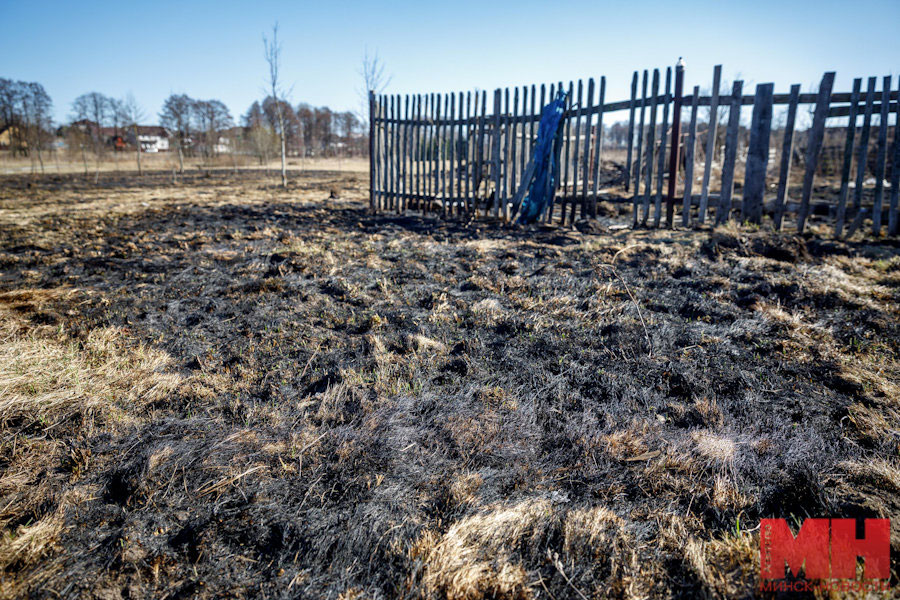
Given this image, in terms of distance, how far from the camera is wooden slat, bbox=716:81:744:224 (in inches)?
263

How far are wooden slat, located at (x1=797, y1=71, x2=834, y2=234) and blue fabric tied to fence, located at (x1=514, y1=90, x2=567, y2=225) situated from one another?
3454 mm

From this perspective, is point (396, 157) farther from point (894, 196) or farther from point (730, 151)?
point (894, 196)

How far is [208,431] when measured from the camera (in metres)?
2.37

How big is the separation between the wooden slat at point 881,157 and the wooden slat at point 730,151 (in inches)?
62.6

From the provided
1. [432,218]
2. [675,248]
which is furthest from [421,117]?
[675,248]

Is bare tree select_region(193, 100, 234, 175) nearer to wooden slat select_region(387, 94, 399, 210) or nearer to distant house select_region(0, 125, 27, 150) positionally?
distant house select_region(0, 125, 27, 150)

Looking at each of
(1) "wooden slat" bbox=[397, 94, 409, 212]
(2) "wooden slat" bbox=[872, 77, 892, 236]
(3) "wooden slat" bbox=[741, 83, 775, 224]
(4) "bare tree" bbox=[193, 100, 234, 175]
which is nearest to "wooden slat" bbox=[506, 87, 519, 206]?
(1) "wooden slat" bbox=[397, 94, 409, 212]

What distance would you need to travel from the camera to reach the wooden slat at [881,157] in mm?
5912

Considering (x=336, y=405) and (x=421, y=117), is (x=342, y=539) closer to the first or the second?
(x=336, y=405)

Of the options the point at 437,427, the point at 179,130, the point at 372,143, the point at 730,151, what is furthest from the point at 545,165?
the point at 179,130

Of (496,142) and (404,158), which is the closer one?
(496,142)

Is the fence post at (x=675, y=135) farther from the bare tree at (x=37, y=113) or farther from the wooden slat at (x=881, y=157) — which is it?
the bare tree at (x=37, y=113)

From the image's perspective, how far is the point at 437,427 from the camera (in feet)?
7.93

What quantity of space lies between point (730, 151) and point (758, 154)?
481 mm
